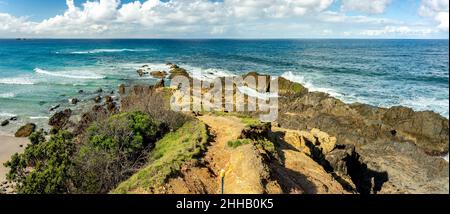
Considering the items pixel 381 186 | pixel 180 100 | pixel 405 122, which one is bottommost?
pixel 381 186

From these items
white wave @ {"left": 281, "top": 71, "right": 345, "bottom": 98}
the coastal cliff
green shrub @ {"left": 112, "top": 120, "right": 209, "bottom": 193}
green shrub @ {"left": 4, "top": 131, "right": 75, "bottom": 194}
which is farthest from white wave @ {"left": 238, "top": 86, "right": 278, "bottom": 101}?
green shrub @ {"left": 4, "top": 131, "right": 75, "bottom": 194}

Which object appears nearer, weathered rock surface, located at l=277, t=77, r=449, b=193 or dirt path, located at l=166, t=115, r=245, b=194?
dirt path, located at l=166, t=115, r=245, b=194

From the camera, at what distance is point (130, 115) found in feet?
62.6

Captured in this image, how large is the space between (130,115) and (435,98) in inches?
1369

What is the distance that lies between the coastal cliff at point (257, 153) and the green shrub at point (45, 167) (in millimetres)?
74

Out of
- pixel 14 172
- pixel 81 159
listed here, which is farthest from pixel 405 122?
pixel 14 172

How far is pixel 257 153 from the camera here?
1441 cm

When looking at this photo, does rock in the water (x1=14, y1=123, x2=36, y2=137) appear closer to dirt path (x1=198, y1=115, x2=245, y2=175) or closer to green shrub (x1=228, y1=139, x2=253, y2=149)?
dirt path (x1=198, y1=115, x2=245, y2=175)

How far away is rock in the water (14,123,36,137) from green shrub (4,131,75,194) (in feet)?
52.6

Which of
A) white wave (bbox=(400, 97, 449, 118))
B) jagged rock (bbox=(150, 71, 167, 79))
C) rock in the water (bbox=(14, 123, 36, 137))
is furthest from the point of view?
jagged rock (bbox=(150, 71, 167, 79))

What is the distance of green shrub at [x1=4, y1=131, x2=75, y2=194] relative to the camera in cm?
1309

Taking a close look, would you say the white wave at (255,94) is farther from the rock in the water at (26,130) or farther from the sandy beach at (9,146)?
the sandy beach at (9,146)

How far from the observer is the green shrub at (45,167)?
515 inches
